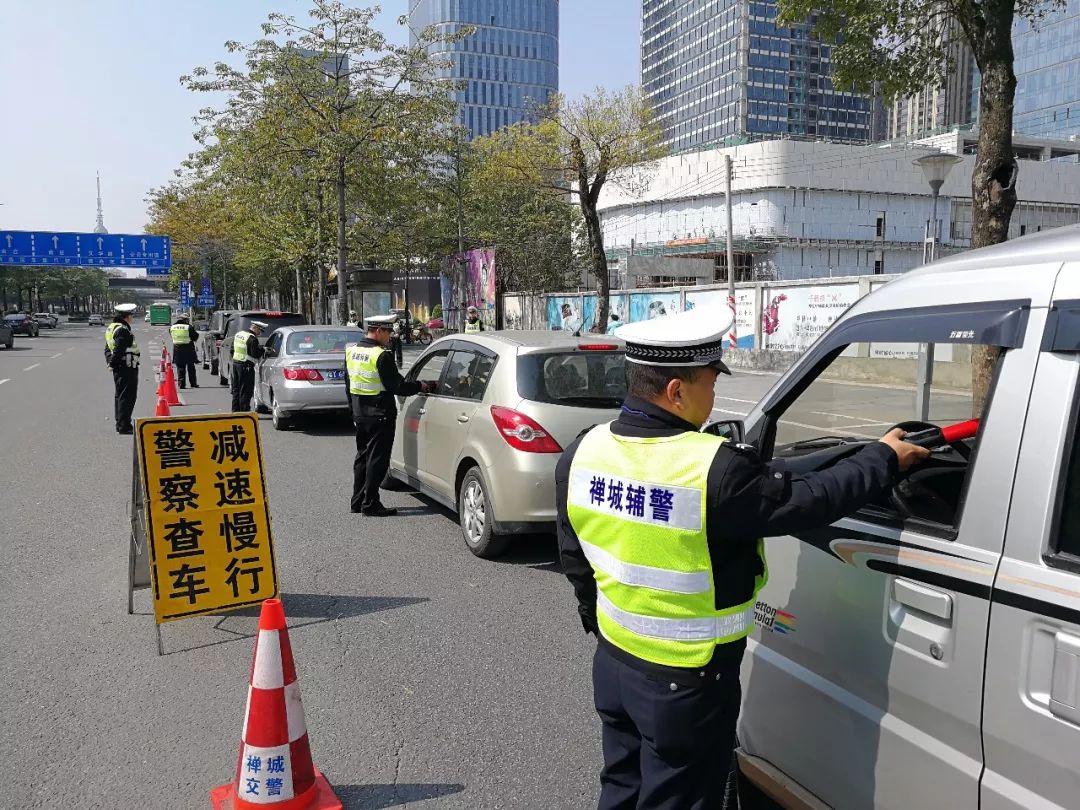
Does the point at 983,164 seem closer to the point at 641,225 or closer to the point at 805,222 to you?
the point at 805,222

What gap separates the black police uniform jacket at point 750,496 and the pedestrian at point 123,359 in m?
11.6

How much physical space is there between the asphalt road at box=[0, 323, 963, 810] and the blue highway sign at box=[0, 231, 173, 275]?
156ft

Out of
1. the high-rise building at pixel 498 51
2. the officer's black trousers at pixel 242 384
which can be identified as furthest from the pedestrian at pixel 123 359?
the high-rise building at pixel 498 51

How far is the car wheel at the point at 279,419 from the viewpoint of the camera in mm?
12485

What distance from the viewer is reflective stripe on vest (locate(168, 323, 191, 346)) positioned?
58.9 ft

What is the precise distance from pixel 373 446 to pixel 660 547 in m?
5.72

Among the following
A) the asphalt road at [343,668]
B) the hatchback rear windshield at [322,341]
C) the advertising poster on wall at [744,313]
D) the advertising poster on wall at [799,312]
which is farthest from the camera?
the advertising poster on wall at [744,313]

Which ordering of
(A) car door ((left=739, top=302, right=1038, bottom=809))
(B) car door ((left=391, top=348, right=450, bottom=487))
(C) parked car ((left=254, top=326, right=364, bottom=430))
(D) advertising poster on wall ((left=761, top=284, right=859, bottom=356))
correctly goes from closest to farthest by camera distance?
(A) car door ((left=739, top=302, right=1038, bottom=809))
(B) car door ((left=391, top=348, right=450, bottom=487))
(C) parked car ((left=254, top=326, right=364, bottom=430))
(D) advertising poster on wall ((left=761, top=284, right=859, bottom=356))

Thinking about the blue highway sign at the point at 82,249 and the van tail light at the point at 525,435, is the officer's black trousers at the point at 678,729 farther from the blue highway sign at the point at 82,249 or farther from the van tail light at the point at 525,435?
the blue highway sign at the point at 82,249

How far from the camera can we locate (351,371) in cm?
768

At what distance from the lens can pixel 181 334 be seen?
1792 centimetres

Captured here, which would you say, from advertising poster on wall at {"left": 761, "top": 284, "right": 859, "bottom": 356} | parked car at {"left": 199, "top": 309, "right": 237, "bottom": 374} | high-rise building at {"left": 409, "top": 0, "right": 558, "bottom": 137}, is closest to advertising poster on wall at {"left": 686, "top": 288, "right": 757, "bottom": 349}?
advertising poster on wall at {"left": 761, "top": 284, "right": 859, "bottom": 356}

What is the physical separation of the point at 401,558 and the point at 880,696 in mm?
4576

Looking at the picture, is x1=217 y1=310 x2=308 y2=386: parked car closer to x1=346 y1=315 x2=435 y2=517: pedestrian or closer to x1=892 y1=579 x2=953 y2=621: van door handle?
x1=346 y1=315 x2=435 y2=517: pedestrian
